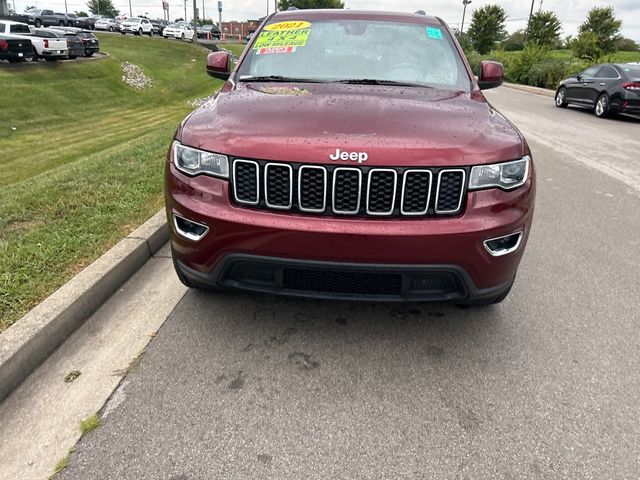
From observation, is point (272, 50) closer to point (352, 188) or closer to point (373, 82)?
point (373, 82)

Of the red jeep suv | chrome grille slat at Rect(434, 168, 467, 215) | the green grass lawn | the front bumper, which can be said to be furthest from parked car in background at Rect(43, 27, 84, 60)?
chrome grille slat at Rect(434, 168, 467, 215)

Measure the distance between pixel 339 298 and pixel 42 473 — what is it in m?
1.44

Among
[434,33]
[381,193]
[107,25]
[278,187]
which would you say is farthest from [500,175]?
[107,25]

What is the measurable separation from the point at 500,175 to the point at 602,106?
14.2m

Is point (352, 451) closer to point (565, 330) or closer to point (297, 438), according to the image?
point (297, 438)

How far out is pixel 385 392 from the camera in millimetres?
2508

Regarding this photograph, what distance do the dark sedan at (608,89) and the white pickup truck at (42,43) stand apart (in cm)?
2241

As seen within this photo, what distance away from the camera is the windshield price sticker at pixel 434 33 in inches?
155

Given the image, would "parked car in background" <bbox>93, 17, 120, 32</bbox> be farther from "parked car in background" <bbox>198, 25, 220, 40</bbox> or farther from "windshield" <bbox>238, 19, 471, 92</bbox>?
"windshield" <bbox>238, 19, 471, 92</bbox>

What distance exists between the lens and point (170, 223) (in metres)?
2.74

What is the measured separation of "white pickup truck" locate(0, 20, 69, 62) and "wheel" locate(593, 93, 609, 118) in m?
23.0

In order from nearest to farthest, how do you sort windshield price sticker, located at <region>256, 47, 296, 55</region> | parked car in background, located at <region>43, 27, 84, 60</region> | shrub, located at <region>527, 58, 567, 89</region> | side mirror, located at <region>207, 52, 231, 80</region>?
windshield price sticker, located at <region>256, 47, 296, 55</region>, side mirror, located at <region>207, 52, 231, 80</region>, parked car in background, located at <region>43, 27, 84, 60</region>, shrub, located at <region>527, 58, 567, 89</region>

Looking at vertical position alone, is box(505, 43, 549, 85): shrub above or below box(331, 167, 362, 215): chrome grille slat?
below

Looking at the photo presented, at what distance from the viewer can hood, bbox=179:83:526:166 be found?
2.43 m
